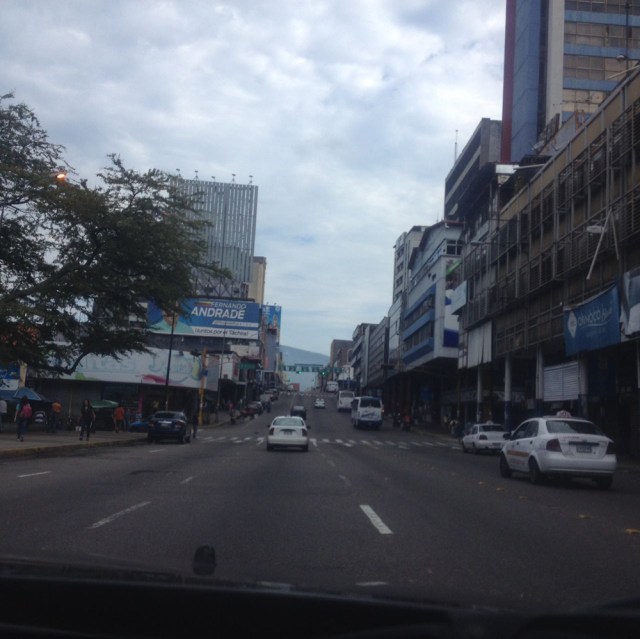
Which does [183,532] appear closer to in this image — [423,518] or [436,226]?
[423,518]

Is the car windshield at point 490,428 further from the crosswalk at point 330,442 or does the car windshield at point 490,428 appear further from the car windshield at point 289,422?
the car windshield at point 289,422

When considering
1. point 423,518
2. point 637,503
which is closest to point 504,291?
point 637,503

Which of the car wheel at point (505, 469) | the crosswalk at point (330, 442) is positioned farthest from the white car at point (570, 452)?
the crosswalk at point (330, 442)

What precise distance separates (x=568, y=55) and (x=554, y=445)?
184 ft

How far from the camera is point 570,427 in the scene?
18.4m

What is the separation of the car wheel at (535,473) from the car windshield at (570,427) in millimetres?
913

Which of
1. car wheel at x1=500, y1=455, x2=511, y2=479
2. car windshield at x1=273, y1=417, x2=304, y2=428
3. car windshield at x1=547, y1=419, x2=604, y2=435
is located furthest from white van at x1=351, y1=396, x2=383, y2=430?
car windshield at x1=547, y1=419, x2=604, y2=435

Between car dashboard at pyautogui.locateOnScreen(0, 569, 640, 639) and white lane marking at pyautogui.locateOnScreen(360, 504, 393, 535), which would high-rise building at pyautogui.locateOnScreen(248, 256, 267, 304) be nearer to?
white lane marking at pyautogui.locateOnScreen(360, 504, 393, 535)

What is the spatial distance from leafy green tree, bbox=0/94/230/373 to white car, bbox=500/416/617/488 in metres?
17.1

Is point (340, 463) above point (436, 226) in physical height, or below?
below

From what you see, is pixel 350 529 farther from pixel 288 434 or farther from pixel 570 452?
pixel 288 434

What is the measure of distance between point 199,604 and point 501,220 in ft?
156

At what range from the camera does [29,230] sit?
96.2 feet

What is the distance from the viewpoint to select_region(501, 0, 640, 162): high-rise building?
65.2m
